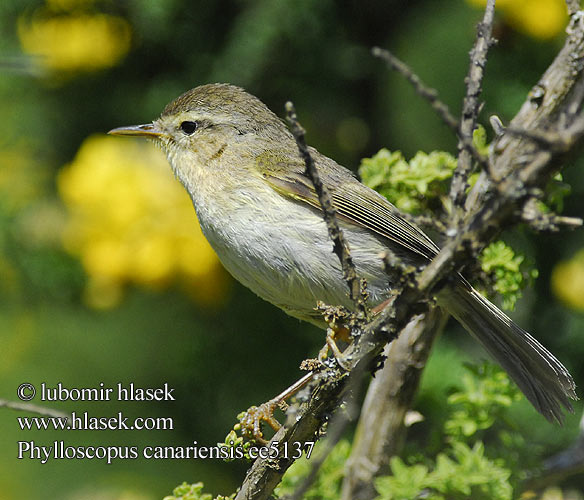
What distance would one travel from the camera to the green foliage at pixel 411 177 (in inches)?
111

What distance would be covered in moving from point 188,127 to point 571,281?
1.80 m

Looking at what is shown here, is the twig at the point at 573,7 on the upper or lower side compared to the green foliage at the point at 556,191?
upper

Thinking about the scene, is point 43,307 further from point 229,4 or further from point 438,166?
point 438,166

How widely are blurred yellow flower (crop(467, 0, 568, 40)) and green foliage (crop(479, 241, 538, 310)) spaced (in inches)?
44.9

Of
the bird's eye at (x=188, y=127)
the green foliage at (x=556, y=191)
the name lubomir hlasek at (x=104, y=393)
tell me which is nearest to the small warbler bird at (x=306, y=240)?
the bird's eye at (x=188, y=127)

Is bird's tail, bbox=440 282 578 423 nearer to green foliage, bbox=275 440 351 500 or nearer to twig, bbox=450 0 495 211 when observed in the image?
twig, bbox=450 0 495 211

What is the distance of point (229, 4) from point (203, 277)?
133 cm

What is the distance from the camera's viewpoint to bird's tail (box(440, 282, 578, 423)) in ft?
7.86

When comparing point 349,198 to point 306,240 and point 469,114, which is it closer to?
point 306,240

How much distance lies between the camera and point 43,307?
377 centimetres

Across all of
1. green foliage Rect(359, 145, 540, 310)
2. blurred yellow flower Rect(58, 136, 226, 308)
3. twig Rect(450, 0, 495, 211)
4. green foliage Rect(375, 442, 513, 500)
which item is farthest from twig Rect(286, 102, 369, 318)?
blurred yellow flower Rect(58, 136, 226, 308)

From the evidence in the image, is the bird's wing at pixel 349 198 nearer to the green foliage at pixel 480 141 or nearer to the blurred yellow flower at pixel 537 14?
the green foliage at pixel 480 141

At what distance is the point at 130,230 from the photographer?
330 cm

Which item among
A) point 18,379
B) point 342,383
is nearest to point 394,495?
point 342,383
